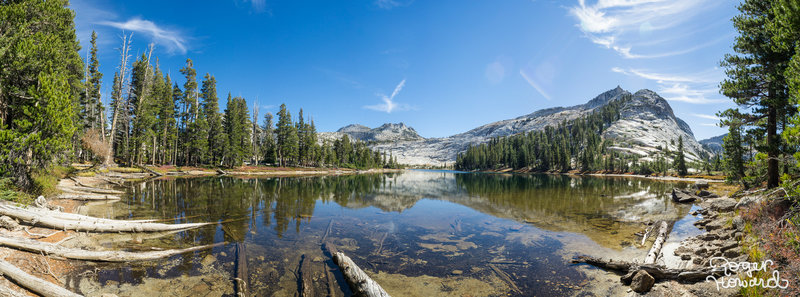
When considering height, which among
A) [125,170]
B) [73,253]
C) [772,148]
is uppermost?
[772,148]

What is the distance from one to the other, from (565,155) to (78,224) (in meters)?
127

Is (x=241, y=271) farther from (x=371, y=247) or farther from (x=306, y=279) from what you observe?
(x=371, y=247)

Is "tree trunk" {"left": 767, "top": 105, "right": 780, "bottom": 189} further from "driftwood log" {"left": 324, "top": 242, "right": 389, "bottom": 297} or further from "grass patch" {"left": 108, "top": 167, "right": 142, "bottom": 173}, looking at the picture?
"grass patch" {"left": 108, "top": 167, "right": 142, "bottom": 173}

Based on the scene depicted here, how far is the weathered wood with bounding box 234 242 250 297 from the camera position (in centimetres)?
725

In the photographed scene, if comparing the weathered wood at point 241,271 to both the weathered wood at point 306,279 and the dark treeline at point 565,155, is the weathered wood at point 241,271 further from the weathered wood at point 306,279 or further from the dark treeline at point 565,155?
the dark treeline at point 565,155

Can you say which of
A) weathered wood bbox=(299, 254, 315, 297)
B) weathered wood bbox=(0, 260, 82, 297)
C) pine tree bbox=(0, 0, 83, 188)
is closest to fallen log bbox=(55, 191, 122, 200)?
pine tree bbox=(0, 0, 83, 188)

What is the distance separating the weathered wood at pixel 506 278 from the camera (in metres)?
8.09

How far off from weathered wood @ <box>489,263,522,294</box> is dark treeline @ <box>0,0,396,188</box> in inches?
768

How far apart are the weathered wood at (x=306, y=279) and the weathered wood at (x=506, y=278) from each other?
589cm

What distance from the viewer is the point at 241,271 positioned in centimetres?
839

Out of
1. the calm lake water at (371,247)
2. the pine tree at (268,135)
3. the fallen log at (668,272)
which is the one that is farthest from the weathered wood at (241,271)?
the pine tree at (268,135)

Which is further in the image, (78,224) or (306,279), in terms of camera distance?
(78,224)

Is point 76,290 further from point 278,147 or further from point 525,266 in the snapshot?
point 278,147

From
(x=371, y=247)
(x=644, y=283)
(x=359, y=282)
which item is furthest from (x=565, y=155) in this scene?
(x=359, y=282)
